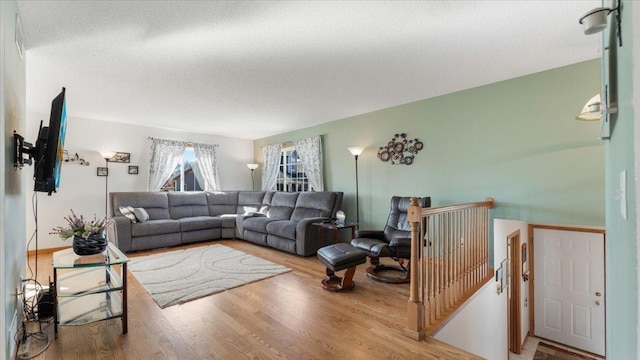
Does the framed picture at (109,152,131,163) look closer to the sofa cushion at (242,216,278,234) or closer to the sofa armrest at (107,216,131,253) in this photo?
the sofa armrest at (107,216,131,253)

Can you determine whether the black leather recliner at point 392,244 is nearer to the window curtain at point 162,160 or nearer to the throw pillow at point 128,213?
the throw pillow at point 128,213

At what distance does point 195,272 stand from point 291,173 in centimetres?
329

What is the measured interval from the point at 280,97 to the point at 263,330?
9.44 ft

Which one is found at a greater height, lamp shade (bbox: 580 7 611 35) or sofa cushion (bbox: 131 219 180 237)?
lamp shade (bbox: 580 7 611 35)

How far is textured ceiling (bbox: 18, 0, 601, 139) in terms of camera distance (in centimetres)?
196

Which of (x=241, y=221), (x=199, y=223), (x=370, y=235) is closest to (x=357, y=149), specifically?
(x=370, y=235)

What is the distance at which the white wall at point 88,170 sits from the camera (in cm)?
A: 459

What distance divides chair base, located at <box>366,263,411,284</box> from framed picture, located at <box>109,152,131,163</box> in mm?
5046

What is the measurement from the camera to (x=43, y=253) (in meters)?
4.57

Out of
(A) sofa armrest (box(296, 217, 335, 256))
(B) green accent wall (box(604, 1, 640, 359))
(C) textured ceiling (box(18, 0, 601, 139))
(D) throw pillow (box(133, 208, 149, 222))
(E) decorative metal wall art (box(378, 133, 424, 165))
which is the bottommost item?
(A) sofa armrest (box(296, 217, 335, 256))

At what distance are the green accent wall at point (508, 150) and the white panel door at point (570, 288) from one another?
1293 millimetres

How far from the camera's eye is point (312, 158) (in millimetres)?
5598

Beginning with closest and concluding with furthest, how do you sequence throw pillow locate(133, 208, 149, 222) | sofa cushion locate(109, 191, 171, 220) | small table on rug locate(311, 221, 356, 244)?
1. small table on rug locate(311, 221, 356, 244)
2. throw pillow locate(133, 208, 149, 222)
3. sofa cushion locate(109, 191, 171, 220)

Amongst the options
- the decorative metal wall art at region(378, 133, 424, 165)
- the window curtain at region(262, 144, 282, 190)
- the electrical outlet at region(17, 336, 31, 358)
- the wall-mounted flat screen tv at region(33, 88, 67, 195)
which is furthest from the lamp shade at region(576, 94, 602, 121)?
the window curtain at region(262, 144, 282, 190)
